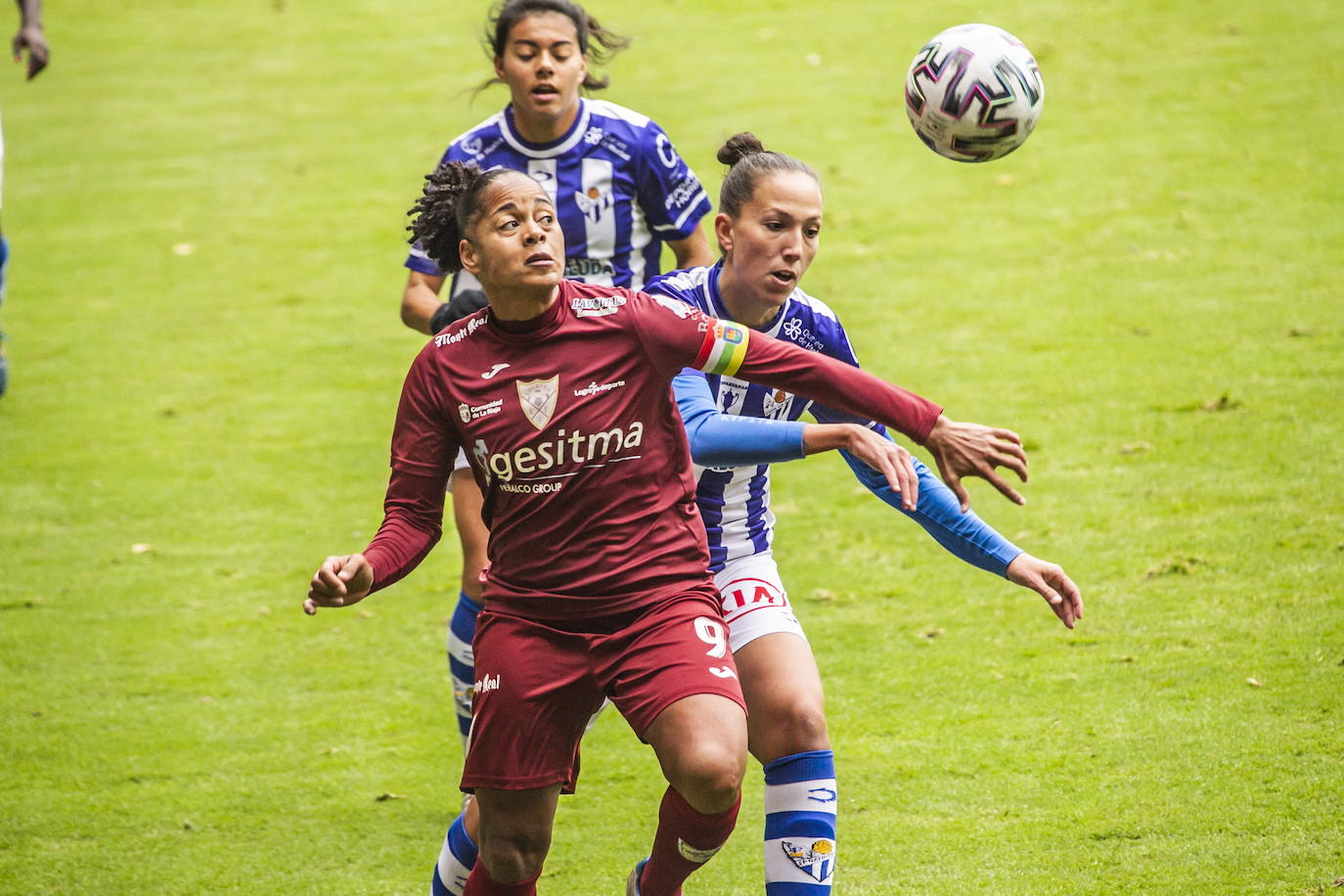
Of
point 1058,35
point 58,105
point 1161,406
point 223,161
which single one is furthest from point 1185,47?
point 58,105

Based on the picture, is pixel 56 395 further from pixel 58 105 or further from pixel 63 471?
pixel 58 105

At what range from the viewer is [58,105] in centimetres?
1717

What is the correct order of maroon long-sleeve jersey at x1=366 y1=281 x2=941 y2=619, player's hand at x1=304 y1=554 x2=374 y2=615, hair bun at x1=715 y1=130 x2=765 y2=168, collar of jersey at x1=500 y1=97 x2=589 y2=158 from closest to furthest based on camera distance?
1. player's hand at x1=304 y1=554 x2=374 y2=615
2. maroon long-sleeve jersey at x1=366 y1=281 x2=941 y2=619
3. hair bun at x1=715 y1=130 x2=765 y2=168
4. collar of jersey at x1=500 y1=97 x2=589 y2=158

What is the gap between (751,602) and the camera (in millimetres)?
4699

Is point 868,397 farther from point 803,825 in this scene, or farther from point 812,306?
point 803,825

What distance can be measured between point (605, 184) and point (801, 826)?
262 cm

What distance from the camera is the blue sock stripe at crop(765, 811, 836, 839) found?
14.3 ft

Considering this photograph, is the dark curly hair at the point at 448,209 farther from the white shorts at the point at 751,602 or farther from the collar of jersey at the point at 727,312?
the white shorts at the point at 751,602

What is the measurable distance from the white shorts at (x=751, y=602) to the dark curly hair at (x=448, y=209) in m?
1.25

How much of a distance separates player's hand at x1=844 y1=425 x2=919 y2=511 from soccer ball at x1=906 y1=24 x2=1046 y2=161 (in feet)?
5.85

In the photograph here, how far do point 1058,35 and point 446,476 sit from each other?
12.9 meters

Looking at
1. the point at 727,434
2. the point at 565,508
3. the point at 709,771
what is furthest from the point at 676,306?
the point at 709,771

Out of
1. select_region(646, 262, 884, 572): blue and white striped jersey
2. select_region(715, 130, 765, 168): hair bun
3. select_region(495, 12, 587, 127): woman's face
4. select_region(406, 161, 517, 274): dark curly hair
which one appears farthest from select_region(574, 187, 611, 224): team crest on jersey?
select_region(406, 161, 517, 274): dark curly hair

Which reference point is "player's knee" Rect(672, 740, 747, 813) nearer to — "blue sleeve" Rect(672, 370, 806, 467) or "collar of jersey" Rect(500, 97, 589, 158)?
"blue sleeve" Rect(672, 370, 806, 467)
